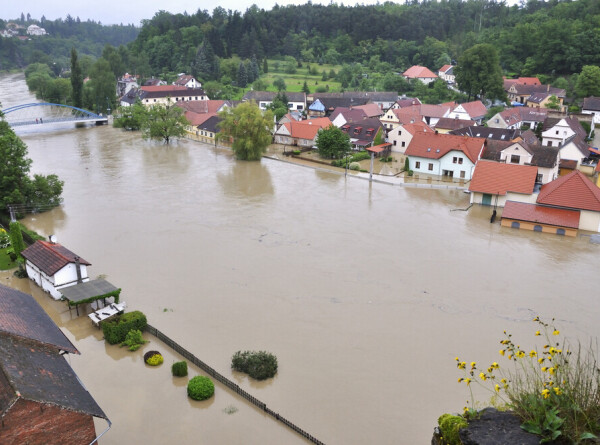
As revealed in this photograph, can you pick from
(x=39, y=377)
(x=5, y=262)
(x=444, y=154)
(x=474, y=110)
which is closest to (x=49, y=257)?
(x=5, y=262)

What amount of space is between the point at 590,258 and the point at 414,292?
31.3 ft

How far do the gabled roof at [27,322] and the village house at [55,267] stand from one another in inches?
217

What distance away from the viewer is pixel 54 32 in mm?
190250

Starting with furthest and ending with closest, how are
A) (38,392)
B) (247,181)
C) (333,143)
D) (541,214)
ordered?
(333,143) < (247,181) < (541,214) < (38,392)

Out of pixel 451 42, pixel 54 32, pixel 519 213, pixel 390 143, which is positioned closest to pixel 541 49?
pixel 451 42

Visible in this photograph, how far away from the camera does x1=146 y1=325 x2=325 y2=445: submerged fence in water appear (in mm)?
12594

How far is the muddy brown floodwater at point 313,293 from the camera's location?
532 inches

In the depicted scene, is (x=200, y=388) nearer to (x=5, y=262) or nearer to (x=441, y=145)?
(x=5, y=262)

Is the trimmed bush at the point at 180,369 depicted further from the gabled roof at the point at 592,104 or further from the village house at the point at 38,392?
the gabled roof at the point at 592,104

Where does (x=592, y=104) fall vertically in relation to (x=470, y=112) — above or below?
above

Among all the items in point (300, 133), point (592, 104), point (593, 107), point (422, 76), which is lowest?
point (300, 133)

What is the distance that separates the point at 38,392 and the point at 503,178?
26.9 metres

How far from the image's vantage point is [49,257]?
19.1 m

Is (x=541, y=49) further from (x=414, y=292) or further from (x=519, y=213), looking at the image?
(x=414, y=292)
